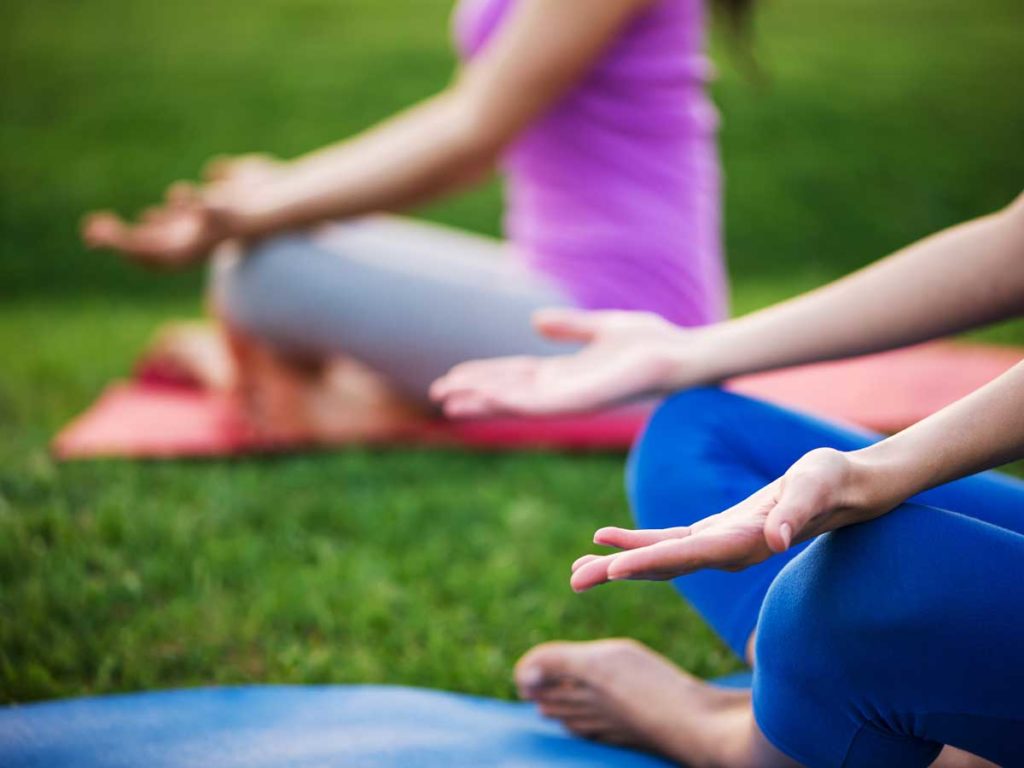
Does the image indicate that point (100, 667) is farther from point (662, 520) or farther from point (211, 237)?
point (211, 237)

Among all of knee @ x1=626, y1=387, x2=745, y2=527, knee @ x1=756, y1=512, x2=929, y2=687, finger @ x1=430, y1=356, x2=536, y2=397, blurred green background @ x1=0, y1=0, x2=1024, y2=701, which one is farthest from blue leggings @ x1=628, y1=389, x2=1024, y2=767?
blurred green background @ x1=0, y1=0, x2=1024, y2=701

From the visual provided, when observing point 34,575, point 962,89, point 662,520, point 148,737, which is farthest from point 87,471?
point 962,89

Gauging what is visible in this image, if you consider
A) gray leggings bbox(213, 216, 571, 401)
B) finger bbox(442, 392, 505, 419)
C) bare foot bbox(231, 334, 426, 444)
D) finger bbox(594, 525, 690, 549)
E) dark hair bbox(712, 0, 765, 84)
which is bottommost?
finger bbox(594, 525, 690, 549)

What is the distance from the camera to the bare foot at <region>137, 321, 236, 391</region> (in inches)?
112

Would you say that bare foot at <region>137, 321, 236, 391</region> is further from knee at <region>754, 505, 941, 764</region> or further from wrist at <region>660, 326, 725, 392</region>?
knee at <region>754, 505, 941, 764</region>

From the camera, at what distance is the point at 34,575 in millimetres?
1725

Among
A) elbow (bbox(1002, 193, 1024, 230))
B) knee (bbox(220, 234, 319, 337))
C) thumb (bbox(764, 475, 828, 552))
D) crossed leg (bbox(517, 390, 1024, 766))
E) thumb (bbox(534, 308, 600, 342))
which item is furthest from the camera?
knee (bbox(220, 234, 319, 337))

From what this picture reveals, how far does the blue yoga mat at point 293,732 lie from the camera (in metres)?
1.18

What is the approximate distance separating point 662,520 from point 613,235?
3.91ft

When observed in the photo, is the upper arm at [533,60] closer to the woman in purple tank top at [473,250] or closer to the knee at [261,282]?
the woman in purple tank top at [473,250]

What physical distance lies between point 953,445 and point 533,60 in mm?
1422

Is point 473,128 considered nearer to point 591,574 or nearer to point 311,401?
point 311,401

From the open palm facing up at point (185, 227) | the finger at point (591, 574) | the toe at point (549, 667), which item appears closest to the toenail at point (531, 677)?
the toe at point (549, 667)

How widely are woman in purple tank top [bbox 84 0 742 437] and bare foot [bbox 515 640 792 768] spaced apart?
1074 millimetres
